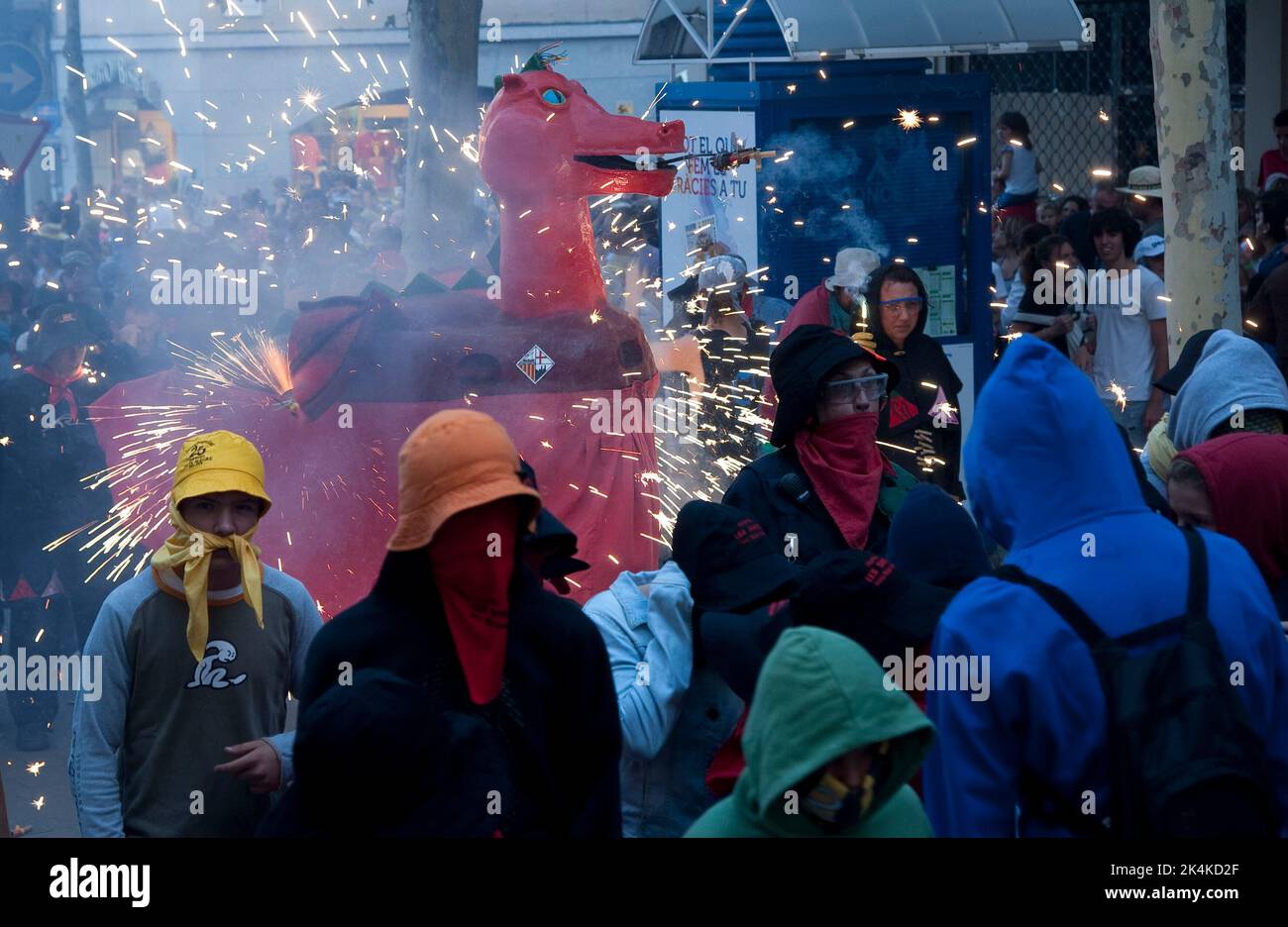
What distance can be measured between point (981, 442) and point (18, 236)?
1399 cm

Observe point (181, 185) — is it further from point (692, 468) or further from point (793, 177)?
point (692, 468)

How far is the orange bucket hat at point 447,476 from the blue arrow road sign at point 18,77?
8.91 m

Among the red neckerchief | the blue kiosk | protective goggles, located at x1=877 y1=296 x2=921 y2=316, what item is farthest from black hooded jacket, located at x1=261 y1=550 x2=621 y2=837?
the blue kiosk

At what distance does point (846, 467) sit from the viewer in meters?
4.62

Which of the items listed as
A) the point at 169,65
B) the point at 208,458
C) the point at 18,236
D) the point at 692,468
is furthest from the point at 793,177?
the point at 169,65

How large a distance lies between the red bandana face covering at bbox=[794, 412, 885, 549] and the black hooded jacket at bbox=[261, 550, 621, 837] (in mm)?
1566

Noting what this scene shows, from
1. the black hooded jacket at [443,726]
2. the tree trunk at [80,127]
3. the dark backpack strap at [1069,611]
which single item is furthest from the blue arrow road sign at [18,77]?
the dark backpack strap at [1069,611]

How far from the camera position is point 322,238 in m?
13.7

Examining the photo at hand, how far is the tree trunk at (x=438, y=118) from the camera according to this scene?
1331 centimetres

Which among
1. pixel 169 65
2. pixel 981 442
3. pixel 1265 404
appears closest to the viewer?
pixel 981 442

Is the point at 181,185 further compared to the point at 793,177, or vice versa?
the point at 181,185

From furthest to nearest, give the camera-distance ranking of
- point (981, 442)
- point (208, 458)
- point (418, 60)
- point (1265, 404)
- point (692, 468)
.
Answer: point (418, 60) → point (692, 468) → point (1265, 404) → point (208, 458) → point (981, 442)

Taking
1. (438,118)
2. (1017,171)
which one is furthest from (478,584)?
(1017,171)

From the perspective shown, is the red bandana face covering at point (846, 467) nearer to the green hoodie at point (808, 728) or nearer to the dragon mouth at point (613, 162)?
the dragon mouth at point (613, 162)
